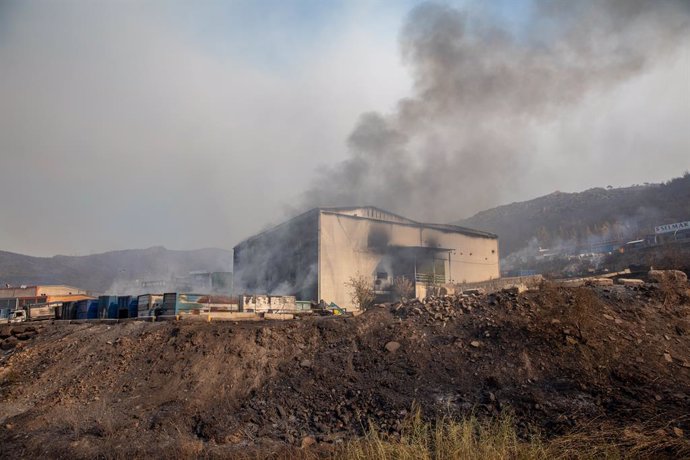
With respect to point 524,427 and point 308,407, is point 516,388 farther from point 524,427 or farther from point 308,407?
point 308,407

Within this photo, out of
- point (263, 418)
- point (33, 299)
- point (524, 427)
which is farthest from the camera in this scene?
point (33, 299)

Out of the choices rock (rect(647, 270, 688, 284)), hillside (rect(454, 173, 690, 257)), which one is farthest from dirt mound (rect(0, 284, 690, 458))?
hillside (rect(454, 173, 690, 257))

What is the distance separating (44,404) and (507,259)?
5289 cm

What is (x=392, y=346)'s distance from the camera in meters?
11.6

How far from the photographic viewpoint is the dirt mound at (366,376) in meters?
8.99

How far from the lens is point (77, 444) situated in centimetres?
928

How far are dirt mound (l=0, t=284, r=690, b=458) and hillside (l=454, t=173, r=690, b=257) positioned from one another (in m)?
44.0

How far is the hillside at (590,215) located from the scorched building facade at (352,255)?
23.8m

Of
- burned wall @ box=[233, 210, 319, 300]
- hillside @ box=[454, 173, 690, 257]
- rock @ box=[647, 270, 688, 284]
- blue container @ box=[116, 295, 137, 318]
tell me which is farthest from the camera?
hillside @ box=[454, 173, 690, 257]

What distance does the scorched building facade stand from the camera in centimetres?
2903

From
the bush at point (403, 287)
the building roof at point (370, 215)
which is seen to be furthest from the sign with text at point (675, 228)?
the bush at point (403, 287)

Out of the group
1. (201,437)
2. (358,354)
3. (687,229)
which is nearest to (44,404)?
(201,437)

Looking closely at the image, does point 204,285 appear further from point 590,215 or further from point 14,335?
point 590,215

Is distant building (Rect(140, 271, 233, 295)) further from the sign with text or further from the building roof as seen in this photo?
the sign with text
